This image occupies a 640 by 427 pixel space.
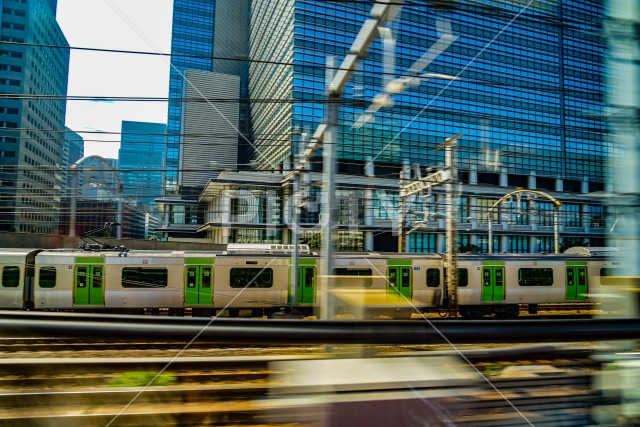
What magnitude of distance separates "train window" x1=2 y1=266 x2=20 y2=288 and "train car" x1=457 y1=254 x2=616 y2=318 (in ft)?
46.1

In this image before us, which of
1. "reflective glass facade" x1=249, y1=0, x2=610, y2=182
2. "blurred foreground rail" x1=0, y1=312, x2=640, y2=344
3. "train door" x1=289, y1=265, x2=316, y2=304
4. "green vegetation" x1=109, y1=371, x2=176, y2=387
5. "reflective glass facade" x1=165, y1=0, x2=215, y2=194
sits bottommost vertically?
"train door" x1=289, y1=265, x2=316, y2=304

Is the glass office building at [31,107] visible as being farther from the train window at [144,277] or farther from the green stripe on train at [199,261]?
the green stripe on train at [199,261]

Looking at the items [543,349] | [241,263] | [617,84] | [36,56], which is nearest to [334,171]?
[617,84]

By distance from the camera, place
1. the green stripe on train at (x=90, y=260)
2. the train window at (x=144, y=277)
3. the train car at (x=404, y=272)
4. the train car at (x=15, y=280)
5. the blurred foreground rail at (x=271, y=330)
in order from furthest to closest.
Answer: the train car at (x=404, y=272) → the train window at (x=144, y=277) → the green stripe on train at (x=90, y=260) → the train car at (x=15, y=280) → the blurred foreground rail at (x=271, y=330)

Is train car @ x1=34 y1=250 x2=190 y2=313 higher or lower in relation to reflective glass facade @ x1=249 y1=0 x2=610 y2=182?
lower

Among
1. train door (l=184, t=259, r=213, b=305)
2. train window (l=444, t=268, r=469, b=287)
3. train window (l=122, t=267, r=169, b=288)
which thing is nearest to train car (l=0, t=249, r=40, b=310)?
train window (l=122, t=267, r=169, b=288)

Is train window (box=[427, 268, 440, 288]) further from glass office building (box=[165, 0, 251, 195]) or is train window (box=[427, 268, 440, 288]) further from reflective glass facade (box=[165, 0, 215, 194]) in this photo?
reflective glass facade (box=[165, 0, 215, 194])

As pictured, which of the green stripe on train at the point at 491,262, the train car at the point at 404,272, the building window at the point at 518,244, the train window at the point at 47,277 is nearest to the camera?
the train window at the point at 47,277

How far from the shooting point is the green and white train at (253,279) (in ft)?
36.9

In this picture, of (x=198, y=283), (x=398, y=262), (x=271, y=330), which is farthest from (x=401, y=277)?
(x=271, y=330)

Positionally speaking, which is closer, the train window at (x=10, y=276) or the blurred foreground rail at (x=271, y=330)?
the blurred foreground rail at (x=271, y=330)

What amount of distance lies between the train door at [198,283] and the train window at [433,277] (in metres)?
7.43

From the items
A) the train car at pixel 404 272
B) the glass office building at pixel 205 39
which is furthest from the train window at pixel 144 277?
the glass office building at pixel 205 39

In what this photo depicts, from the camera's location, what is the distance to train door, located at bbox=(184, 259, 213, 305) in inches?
466
